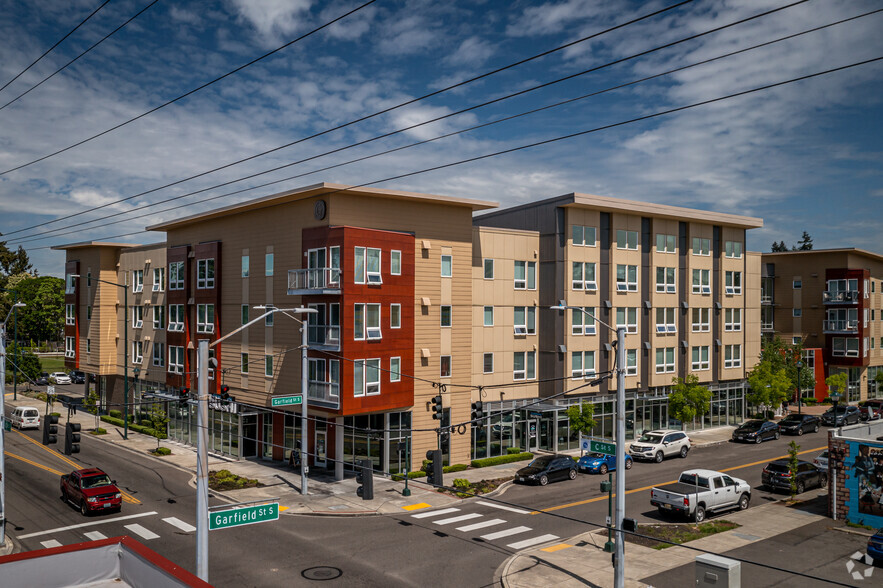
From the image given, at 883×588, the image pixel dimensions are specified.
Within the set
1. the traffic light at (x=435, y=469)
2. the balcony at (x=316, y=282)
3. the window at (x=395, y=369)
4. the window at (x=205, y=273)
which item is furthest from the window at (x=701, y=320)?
the window at (x=205, y=273)

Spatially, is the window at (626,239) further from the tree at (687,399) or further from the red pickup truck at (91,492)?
the red pickup truck at (91,492)

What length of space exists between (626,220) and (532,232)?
7974 millimetres

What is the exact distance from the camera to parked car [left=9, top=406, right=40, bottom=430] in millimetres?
51438

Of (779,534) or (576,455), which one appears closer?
(779,534)

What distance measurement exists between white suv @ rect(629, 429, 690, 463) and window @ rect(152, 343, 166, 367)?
117 feet

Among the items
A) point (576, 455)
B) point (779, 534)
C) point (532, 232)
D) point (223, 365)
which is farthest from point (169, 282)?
point (779, 534)

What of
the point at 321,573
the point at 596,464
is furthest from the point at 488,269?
the point at 321,573

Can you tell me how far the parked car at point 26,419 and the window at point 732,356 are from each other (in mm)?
56520

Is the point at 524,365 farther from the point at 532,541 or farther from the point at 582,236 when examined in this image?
the point at 532,541

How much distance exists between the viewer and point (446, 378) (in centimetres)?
3944

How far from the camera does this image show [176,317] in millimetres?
48906

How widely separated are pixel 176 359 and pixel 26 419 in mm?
14218

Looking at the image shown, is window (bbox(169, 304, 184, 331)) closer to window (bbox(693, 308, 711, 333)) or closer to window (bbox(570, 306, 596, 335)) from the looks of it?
window (bbox(570, 306, 596, 335))

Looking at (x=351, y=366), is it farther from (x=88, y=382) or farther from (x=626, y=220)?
(x=88, y=382)
